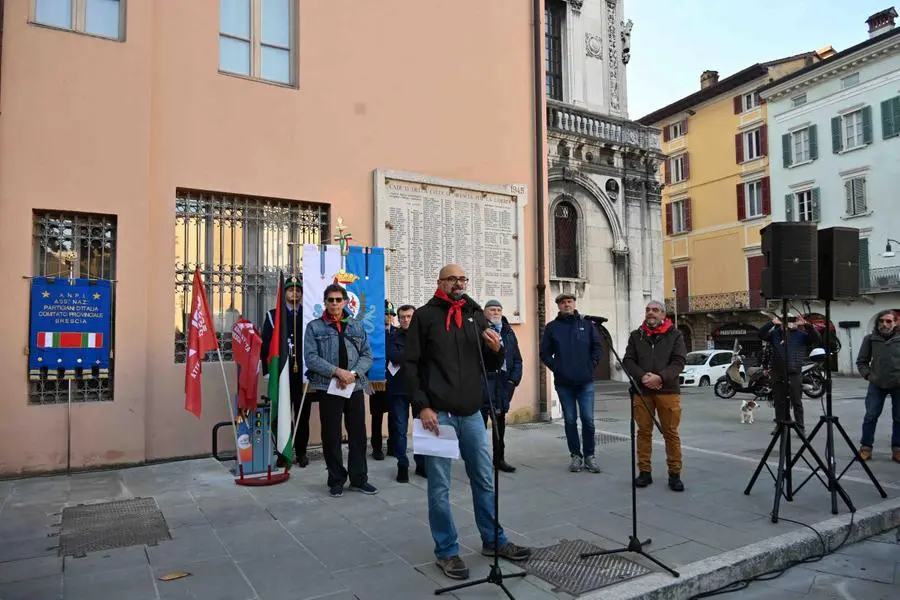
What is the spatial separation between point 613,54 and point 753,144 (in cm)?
1419

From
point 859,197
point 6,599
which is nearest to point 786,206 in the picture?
point 859,197

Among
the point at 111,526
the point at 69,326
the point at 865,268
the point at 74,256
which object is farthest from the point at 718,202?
the point at 111,526

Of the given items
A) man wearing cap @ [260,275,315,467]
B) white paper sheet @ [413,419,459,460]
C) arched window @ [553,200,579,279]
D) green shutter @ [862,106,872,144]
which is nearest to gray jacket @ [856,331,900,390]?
white paper sheet @ [413,419,459,460]

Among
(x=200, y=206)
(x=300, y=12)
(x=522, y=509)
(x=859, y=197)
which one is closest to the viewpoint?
(x=522, y=509)

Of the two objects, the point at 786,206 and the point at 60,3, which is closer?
the point at 60,3

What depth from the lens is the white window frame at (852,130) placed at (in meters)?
28.7

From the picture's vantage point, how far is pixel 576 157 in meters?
21.5

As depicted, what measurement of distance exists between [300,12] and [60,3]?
275 cm

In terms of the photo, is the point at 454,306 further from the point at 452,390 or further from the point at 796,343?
the point at 796,343

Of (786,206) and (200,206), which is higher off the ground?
(786,206)

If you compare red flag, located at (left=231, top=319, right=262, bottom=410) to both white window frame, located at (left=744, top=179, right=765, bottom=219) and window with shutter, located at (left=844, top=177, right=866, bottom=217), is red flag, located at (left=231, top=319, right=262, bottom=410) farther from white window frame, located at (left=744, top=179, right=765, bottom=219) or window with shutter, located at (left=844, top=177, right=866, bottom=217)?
white window frame, located at (left=744, top=179, right=765, bottom=219)

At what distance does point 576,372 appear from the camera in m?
6.95

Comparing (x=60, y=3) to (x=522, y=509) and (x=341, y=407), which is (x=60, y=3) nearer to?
(x=341, y=407)

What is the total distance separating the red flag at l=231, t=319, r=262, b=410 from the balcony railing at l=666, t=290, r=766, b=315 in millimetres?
30429
